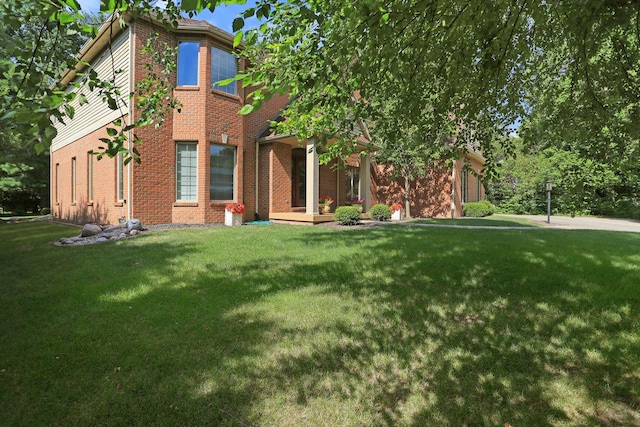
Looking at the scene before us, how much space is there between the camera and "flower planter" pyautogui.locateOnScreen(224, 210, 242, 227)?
39.1 ft

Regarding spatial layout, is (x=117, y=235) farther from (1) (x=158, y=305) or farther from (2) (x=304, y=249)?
(1) (x=158, y=305)

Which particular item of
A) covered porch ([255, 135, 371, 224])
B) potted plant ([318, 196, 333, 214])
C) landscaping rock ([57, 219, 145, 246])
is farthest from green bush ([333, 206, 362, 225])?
landscaping rock ([57, 219, 145, 246])

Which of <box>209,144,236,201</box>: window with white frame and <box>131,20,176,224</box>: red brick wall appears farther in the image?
<box>209,144,236,201</box>: window with white frame

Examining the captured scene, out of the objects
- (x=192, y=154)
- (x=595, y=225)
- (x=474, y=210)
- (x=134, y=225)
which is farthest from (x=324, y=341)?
(x=474, y=210)

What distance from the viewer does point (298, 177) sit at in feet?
50.4

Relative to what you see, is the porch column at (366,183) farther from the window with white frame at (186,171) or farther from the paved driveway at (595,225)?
the paved driveway at (595,225)

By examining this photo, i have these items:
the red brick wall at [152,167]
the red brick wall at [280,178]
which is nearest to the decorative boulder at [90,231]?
the red brick wall at [152,167]

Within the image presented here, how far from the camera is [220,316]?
388 centimetres

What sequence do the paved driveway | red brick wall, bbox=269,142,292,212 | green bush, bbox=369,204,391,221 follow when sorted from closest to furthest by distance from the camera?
the paved driveway, red brick wall, bbox=269,142,292,212, green bush, bbox=369,204,391,221

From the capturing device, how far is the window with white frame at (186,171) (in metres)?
11.5

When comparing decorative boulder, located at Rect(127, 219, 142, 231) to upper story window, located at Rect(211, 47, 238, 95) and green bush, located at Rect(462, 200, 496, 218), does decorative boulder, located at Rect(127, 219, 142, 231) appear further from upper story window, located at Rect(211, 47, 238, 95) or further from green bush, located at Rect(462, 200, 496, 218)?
green bush, located at Rect(462, 200, 496, 218)

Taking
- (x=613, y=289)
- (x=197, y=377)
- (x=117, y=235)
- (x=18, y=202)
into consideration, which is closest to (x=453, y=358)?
(x=197, y=377)

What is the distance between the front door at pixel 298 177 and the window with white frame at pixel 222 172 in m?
3.27

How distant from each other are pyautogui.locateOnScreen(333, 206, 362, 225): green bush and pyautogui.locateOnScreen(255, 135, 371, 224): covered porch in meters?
0.48
